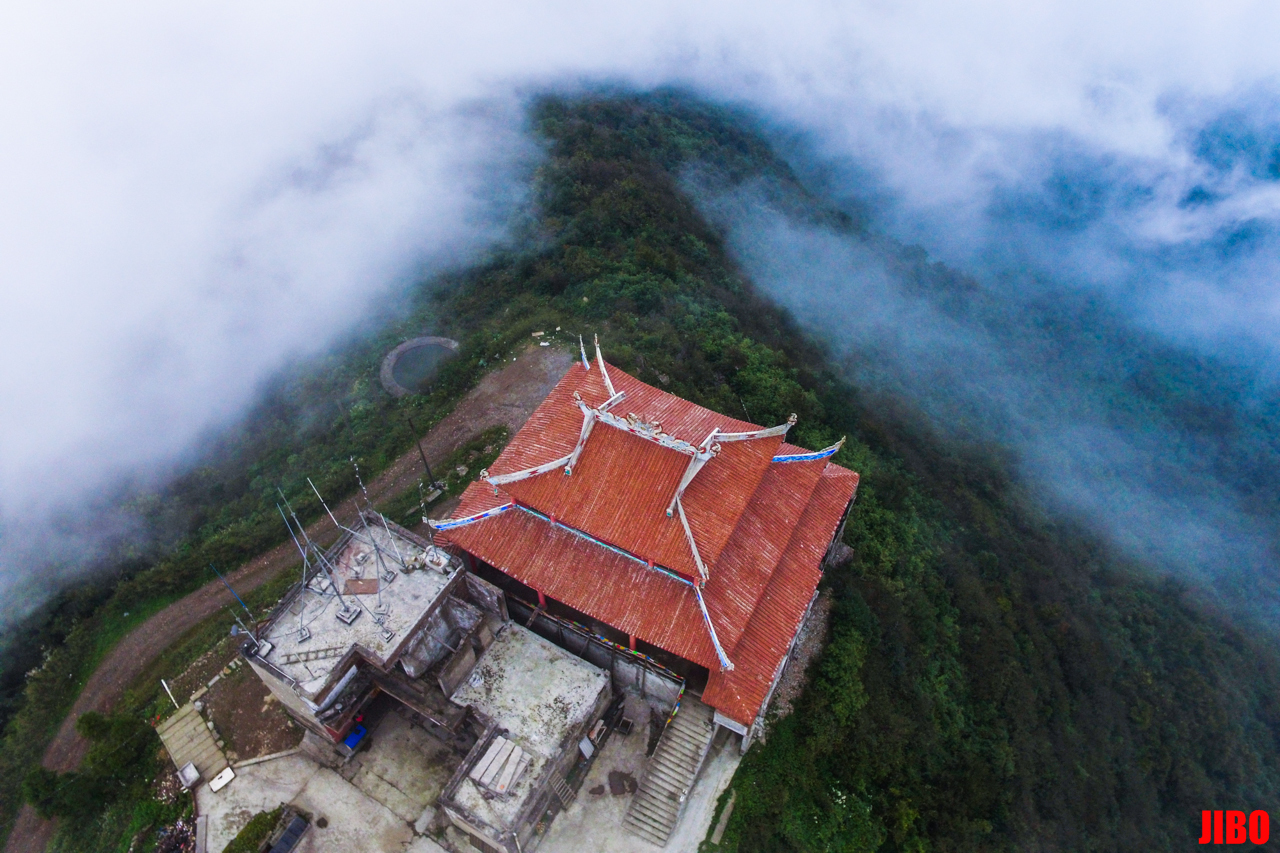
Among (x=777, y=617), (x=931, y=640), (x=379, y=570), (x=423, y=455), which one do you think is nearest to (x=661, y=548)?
(x=777, y=617)

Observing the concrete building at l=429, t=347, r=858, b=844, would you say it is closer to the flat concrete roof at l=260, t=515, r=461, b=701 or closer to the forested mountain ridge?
the flat concrete roof at l=260, t=515, r=461, b=701

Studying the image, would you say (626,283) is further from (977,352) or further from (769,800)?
(977,352)

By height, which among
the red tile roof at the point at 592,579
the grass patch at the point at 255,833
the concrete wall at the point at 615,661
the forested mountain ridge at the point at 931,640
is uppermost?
the forested mountain ridge at the point at 931,640

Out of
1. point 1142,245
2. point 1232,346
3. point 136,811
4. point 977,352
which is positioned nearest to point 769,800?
point 136,811

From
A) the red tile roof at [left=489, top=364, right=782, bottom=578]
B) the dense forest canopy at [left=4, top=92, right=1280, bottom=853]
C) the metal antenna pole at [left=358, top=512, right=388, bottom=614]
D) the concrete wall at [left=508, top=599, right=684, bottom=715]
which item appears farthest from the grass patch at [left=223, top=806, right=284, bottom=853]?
the red tile roof at [left=489, top=364, right=782, bottom=578]

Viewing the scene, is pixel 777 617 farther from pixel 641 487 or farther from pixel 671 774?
pixel 641 487

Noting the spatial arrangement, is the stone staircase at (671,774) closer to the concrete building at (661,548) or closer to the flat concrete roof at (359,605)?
the concrete building at (661,548)

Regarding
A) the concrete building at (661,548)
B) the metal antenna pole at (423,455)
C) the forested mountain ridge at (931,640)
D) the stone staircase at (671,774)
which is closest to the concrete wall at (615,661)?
the concrete building at (661,548)
